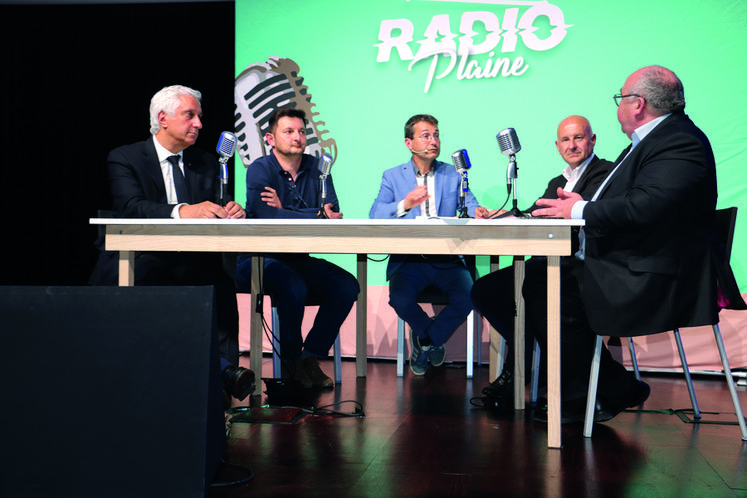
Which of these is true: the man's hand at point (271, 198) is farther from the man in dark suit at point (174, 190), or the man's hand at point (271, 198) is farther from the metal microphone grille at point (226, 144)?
the metal microphone grille at point (226, 144)

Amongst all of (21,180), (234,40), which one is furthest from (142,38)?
(21,180)

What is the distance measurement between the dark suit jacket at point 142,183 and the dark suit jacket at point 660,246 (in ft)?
5.19

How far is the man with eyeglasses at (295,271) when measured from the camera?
309 centimetres

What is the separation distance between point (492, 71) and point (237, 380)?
264cm

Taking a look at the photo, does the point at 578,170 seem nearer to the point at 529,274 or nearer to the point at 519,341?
the point at 529,274

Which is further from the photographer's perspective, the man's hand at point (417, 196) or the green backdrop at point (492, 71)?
the green backdrop at point (492, 71)

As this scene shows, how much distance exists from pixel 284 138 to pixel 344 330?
4.62 feet

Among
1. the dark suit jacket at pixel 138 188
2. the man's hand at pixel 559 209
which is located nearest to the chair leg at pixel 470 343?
the man's hand at pixel 559 209

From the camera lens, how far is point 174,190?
2803 mm

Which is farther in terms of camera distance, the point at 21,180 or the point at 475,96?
the point at 21,180

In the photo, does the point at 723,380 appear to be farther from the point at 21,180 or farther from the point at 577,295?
the point at 21,180

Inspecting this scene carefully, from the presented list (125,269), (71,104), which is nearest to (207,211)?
(125,269)

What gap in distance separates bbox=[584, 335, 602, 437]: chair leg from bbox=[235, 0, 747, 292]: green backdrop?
189 cm

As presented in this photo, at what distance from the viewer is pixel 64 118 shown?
205 inches
